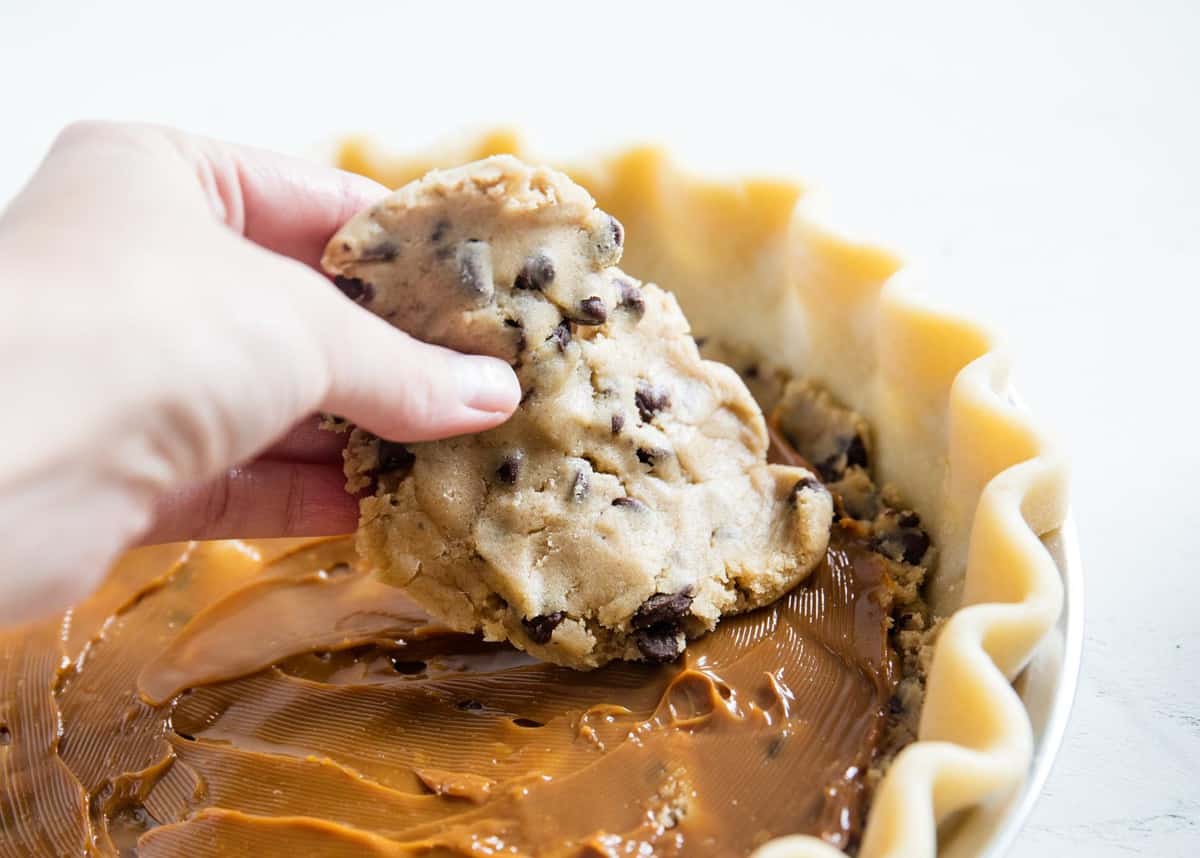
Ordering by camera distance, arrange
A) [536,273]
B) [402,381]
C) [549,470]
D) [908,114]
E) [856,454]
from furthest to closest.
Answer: [908,114] → [856,454] → [549,470] → [536,273] → [402,381]

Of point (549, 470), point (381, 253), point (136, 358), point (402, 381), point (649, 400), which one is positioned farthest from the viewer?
point (649, 400)

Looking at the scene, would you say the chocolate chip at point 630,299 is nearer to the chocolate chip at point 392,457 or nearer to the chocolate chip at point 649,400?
the chocolate chip at point 649,400

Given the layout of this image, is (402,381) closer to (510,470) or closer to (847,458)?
(510,470)

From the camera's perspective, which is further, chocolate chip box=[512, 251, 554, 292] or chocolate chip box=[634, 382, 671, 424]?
chocolate chip box=[634, 382, 671, 424]

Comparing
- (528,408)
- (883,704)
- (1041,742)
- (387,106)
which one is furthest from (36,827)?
(387,106)

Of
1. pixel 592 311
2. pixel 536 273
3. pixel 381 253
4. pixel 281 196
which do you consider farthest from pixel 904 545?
pixel 281 196

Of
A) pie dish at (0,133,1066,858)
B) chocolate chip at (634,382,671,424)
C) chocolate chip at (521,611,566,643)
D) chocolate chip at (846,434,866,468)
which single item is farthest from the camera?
chocolate chip at (846,434,866,468)

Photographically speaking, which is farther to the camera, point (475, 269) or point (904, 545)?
point (904, 545)

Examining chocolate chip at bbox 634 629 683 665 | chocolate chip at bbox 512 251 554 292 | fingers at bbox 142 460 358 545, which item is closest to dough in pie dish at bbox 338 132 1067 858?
chocolate chip at bbox 634 629 683 665

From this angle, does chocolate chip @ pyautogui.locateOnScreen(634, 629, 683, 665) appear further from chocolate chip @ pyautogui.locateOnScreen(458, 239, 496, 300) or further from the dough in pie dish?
chocolate chip @ pyautogui.locateOnScreen(458, 239, 496, 300)
